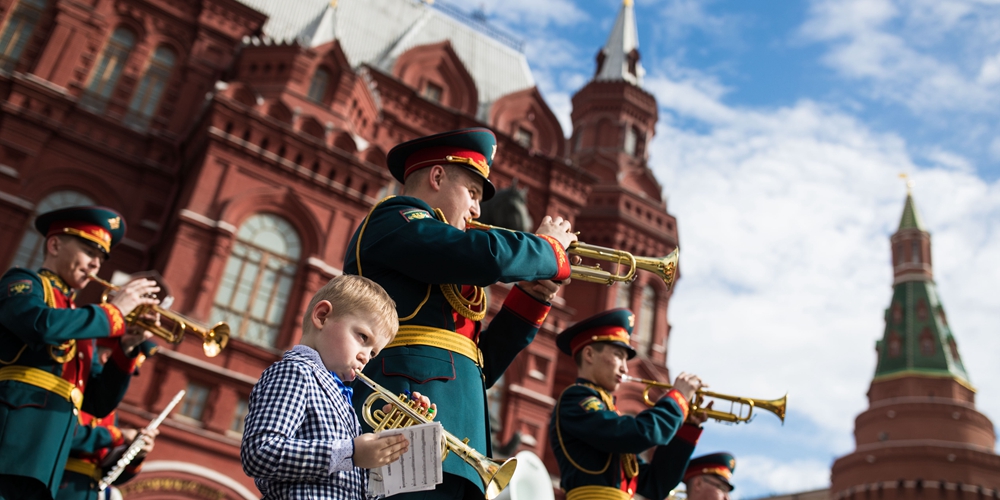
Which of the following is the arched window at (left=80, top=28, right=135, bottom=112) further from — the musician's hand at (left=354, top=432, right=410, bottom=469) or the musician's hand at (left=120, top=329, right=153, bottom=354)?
the musician's hand at (left=354, top=432, right=410, bottom=469)

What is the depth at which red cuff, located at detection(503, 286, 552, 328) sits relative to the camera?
407 cm

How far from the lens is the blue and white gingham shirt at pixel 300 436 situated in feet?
8.19

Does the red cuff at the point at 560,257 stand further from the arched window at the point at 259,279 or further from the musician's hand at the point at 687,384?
the arched window at the point at 259,279

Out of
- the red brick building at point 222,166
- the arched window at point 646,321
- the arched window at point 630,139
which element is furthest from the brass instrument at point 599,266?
the arched window at point 630,139

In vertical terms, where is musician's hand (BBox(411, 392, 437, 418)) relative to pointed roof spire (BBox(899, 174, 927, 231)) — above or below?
below

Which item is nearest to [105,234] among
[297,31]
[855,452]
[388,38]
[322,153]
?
[322,153]

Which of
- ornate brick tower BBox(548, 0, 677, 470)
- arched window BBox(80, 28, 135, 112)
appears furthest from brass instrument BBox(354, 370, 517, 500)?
ornate brick tower BBox(548, 0, 677, 470)

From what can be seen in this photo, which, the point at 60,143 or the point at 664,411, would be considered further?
the point at 60,143

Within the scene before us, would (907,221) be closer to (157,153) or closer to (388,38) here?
(388,38)

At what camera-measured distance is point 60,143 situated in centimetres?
1806

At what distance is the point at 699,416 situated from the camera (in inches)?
241

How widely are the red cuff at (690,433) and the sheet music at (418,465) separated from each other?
3.52 m

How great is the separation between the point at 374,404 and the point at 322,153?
15.6 metres

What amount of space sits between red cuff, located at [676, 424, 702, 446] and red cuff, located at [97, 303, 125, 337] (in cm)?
380
